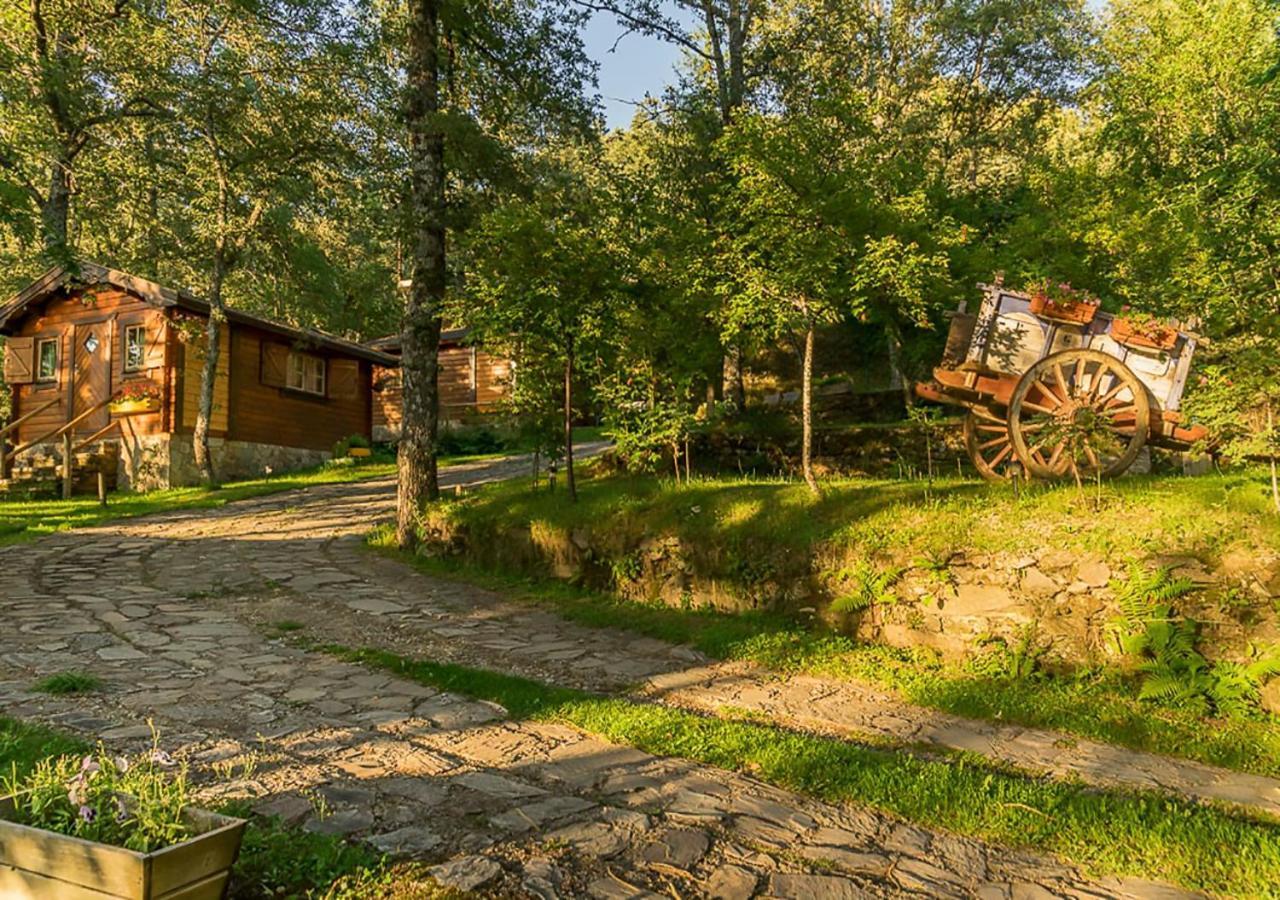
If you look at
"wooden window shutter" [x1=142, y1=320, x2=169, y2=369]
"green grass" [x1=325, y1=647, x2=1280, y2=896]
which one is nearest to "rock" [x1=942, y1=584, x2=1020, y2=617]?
"green grass" [x1=325, y1=647, x2=1280, y2=896]

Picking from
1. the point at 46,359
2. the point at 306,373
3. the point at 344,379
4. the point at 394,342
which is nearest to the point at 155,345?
the point at 306,373

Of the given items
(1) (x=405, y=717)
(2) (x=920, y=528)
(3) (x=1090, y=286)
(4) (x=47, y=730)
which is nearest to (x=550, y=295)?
(2) (x=920, y=528)

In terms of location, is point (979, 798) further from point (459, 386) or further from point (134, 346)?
point (459, 386)

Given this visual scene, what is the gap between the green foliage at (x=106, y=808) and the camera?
2.43 metres

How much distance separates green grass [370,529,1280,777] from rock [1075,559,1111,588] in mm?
684

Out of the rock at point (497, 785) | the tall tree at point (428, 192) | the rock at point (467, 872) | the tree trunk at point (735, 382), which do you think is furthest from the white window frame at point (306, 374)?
the rock at point (467, 872)

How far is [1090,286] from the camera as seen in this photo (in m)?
14.6

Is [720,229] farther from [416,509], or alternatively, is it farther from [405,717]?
[405,717]

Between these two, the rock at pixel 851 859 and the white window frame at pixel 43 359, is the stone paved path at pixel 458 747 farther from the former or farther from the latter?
the white window frame at pixel 43 359

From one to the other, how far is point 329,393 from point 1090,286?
843 inches

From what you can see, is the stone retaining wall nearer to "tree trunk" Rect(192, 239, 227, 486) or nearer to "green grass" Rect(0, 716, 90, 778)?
"green grass" Rect(0, 716, 90, 778)

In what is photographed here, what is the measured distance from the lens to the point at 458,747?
440 centimetres

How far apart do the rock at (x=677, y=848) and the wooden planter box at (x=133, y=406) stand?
821 inches

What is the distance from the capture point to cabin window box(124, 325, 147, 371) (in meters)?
20.7
